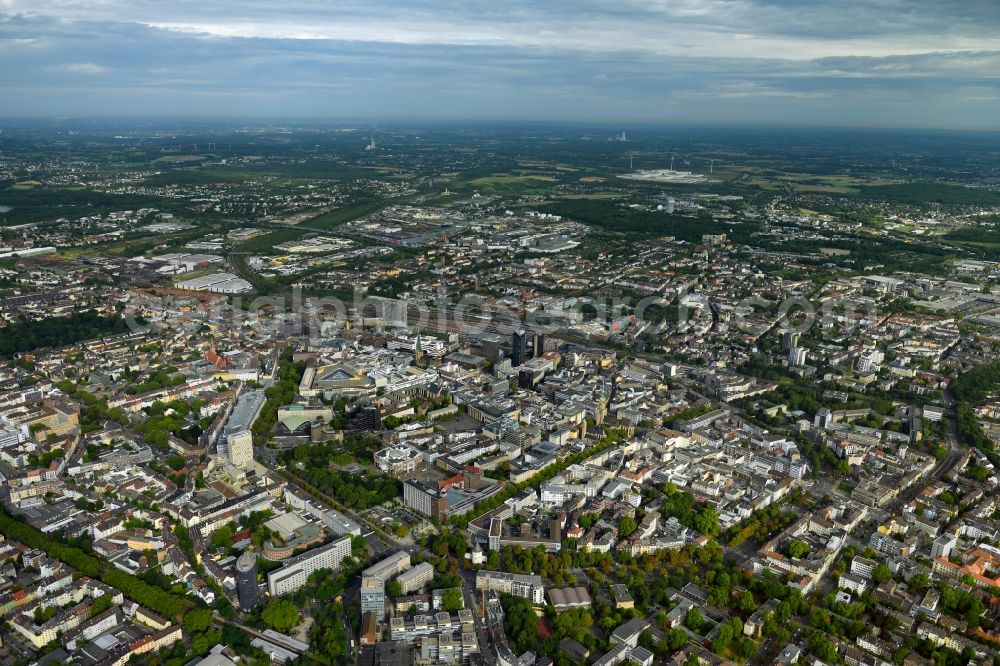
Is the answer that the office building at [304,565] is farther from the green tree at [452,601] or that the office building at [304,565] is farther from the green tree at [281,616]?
the green tree at [452,601]

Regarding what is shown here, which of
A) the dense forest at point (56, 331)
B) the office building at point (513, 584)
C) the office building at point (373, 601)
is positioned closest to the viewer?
the office building at point (373, 601)

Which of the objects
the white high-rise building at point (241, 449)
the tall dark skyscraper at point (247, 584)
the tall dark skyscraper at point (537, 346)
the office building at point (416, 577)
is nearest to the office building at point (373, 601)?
the office building at point (416, 577)

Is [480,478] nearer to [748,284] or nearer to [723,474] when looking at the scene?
[723,474]

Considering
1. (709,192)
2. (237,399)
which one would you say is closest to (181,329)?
(237,399)

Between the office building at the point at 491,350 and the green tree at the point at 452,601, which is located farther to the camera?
the office building at the point at 491,350

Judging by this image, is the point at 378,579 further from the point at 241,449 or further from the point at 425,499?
the point at 241,449

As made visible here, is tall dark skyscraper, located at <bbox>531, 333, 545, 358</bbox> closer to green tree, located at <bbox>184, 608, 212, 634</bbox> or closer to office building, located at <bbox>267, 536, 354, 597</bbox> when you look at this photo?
office building, located at <bbox>267, 536, 354, 597</bbox>
